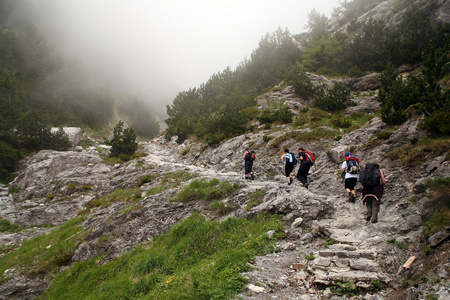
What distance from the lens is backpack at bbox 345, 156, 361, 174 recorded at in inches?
332

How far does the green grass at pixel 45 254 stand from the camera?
11.1 metres

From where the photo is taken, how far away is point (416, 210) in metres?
5.79

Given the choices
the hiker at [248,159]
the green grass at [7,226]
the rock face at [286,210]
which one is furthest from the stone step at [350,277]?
the green grass at [7,226]

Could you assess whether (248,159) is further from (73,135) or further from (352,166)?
(73,135)

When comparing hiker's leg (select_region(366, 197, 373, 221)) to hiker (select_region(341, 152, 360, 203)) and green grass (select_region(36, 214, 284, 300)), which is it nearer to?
hiker (select_region(341, 152, 360, 203))

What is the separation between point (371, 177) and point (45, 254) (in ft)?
56.6

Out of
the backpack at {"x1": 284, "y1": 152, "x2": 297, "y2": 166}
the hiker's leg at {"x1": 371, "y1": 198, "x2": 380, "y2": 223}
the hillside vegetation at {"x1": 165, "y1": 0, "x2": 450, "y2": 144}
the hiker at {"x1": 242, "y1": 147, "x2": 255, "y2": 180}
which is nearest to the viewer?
the hiker's leg at {"x1": 371, "y1": 198, "x2": 380, "y2": 223}

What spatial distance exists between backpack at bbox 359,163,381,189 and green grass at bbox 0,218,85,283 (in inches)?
594

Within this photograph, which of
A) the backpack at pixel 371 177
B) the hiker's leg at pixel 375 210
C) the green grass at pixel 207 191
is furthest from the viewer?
the green grass at pixel 207 191

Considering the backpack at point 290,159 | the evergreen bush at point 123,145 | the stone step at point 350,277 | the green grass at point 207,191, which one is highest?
the evergreen bush at point 123,145

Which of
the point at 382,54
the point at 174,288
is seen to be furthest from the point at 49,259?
the point at 382,54

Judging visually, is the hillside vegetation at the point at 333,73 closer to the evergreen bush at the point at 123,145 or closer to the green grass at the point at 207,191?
the evergreen bush at the point at 123,145

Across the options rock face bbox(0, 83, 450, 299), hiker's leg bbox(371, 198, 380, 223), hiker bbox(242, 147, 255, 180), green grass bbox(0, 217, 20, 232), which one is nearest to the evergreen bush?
rock face bbox(0, 83, 450, 299)

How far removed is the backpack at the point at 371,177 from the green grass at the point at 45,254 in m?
15.1
